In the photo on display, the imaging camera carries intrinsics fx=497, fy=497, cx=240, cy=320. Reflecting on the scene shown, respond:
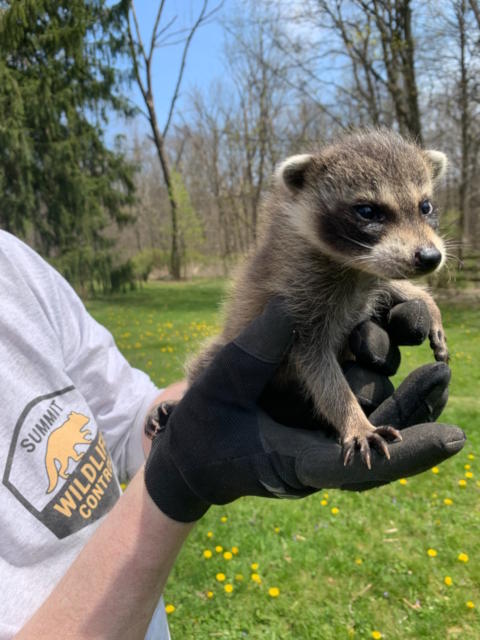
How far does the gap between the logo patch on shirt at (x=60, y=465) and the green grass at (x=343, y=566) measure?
183 cm

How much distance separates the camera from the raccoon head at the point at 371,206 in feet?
5.88

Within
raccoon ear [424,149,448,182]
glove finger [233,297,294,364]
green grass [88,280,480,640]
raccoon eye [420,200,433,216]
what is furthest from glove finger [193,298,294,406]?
green grass [88,280,480,640]

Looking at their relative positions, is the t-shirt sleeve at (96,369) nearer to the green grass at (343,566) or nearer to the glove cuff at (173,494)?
the glove cuff at (173,494)

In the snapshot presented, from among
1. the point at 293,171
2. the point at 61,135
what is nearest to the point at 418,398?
the point at 293,171

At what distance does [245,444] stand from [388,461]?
480mm

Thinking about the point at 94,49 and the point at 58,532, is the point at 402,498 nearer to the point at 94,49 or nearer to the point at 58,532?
the point at 58,532

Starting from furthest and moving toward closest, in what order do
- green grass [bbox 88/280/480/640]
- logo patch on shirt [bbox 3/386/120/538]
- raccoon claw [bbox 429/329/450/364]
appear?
green grass [bbox 88/280/480/640], raccoon claw [bbox 429/329/450/364], logo patch on shirt [bbox 3/386/120/538]

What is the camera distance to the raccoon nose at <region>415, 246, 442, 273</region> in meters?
1.73

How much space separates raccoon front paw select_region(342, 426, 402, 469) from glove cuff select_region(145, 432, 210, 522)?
0.53m

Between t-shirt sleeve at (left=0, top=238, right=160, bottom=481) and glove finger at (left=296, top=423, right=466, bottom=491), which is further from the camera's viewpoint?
t-shirt sleeve at (left=0, top=238, right=160, bottom=481)

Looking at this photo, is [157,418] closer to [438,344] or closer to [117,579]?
[117,579]

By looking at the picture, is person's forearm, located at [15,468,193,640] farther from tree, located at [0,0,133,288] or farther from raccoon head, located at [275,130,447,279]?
tree, located at [0,0,133,288]

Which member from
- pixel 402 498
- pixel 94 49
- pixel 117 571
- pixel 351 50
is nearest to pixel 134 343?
pixel 402 498

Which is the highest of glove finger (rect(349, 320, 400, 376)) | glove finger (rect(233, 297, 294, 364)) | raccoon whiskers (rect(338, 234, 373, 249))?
raccoon whiskers (rect(338, 234, 373, 249))
